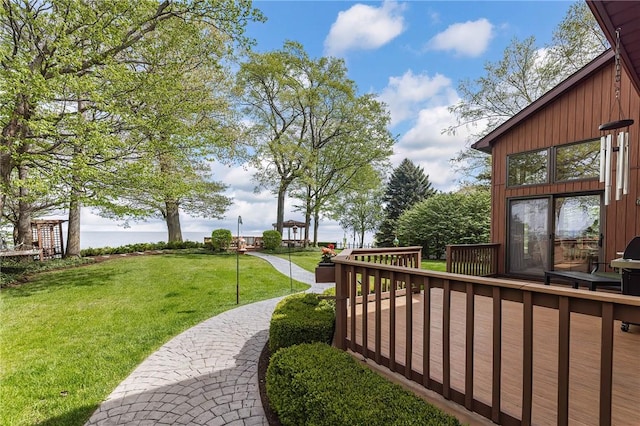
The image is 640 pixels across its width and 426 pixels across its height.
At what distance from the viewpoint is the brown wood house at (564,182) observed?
17.9 ft

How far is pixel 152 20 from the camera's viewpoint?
26.9 feet

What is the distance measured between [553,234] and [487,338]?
185 inches

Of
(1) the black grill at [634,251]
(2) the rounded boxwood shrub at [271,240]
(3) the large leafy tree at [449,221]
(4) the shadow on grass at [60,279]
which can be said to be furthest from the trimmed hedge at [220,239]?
(1) the black grill at [634,251]

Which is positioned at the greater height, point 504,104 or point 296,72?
point 296,72

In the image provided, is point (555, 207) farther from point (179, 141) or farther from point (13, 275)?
point (13, 275)

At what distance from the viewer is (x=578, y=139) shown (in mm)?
5996

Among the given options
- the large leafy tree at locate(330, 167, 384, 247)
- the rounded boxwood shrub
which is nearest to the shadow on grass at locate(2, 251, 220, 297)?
the rounded boxwood shrub

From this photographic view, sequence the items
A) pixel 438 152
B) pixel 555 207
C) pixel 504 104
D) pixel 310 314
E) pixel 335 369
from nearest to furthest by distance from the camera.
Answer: pixel 335 369
pixel 310 314
pixel 555 207
pixel 504 104
pixel 438 152

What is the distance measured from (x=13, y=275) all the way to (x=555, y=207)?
14219 mm

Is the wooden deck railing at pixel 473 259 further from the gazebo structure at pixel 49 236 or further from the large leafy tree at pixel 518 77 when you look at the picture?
the gazebo structure at pixel 49 236

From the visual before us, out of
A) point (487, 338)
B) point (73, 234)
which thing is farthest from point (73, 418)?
point (73, 234)

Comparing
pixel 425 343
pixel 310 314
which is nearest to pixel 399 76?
pixel 310 314

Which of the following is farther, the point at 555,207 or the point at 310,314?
the point at 555,207

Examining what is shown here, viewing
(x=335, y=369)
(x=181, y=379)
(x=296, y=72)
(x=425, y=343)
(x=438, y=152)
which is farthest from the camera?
(x=296, y=72)
